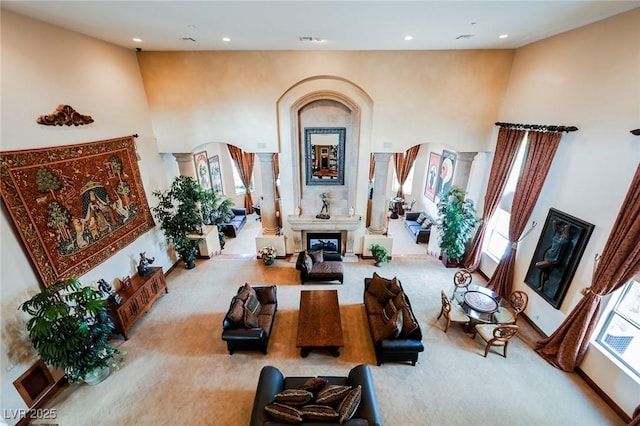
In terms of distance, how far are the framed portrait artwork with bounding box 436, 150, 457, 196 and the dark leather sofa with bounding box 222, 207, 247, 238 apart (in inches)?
298

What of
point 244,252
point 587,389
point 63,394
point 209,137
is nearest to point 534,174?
point 587,389

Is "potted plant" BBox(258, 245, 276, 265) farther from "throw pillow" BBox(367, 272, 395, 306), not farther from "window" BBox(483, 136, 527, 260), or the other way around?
"window" BBox(483, 136, 527, 260)

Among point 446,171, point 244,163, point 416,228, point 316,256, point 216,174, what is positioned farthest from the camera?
point 244,163

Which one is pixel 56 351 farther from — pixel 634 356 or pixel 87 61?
pixel 634 356

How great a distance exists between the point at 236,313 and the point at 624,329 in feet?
19.2

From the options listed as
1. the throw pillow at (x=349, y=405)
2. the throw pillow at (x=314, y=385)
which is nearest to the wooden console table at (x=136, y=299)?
the throw pillow at (x=314, y=385)

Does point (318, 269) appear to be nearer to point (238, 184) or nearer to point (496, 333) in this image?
point (496, 333)

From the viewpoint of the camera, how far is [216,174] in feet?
36.4

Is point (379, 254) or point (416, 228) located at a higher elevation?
point (379, 254)

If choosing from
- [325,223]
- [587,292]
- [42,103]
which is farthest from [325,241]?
[42,103]

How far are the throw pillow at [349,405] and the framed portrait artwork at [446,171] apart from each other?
25.4 ft

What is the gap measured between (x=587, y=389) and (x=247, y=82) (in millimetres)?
8381

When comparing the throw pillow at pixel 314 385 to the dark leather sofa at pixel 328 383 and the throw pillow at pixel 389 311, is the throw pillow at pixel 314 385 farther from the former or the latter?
the throw pillow at pixel 389 311

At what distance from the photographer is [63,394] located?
4.07 meters
